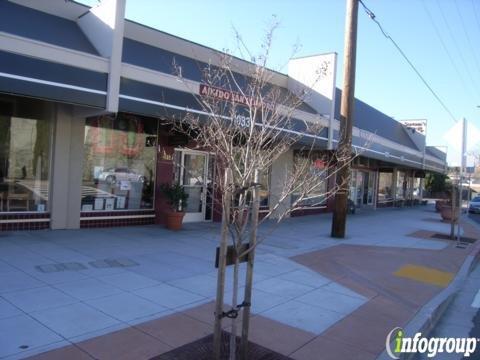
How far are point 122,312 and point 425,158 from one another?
31068 mm

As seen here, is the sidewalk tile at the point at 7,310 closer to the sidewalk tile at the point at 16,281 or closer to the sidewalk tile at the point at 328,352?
the sidewalk tile at the point at 16,281

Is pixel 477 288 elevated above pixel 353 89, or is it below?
below

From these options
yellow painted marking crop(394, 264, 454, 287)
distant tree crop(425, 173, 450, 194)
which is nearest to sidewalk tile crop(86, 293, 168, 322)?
yellow painted marking crop(394, 264, 454, 287)

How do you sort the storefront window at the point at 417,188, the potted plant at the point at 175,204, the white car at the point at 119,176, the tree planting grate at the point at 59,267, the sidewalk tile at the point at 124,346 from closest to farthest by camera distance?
1. the sidewalk tile at the point at 124,346
2. the tree planting grate at the point at 59,267
3. the white car at the point at 119,176
4. the potted plant at the point at 175,204
5. the storefront window at the point at 417,188

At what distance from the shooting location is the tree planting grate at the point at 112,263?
7.43 metres

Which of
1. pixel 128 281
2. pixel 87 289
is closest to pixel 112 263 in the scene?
pixel 128 281

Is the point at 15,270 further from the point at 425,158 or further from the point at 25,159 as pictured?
the point at 425,158

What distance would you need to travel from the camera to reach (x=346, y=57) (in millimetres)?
12617

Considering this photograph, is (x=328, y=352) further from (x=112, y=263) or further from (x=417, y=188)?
(x=417, y=188)

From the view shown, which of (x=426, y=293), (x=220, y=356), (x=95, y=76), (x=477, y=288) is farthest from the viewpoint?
(x=95, y=76)

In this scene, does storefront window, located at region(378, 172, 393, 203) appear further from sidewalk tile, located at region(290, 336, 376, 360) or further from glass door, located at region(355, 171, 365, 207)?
sidewalk tile, located at region(290, 336, 376, 360)

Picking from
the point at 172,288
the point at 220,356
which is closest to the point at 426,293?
the point at 172,288

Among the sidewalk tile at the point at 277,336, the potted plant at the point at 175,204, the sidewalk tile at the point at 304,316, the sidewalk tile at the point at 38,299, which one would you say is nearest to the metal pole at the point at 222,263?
the sidewalk tile at the point at 277,336

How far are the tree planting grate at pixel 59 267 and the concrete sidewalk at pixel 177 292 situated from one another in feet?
0.05
